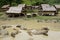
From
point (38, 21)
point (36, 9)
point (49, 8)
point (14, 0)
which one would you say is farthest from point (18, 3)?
point (38, 21)

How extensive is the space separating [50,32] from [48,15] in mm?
8145

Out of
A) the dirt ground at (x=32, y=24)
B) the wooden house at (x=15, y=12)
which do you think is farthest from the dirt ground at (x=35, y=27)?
the wooden house at (x=15, y=12)

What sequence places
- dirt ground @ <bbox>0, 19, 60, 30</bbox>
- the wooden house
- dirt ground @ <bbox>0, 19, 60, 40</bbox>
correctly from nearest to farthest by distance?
dirt ground @ <bbox>0, 19, 60, 40</bbox> → dirt ground @ <bbox>0, 19, 60, 30</bbox> → the wooden house

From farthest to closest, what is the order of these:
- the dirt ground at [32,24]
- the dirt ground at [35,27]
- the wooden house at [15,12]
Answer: the wooden house at [15,12]
the dirt ground at [32,24]
the dirt ground at [35,27]

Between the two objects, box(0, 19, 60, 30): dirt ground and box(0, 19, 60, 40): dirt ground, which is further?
box(0, 19, 60, 30): dirt ground

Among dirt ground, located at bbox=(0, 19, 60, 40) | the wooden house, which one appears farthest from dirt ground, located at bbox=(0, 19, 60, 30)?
the wooden house

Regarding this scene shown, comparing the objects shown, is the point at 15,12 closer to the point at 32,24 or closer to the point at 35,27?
the point at 32,24

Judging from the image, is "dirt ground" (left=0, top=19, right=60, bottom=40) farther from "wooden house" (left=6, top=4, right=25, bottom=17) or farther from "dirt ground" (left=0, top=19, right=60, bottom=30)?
"wooden house" (left=6, top=4, right=25, bottom=17)

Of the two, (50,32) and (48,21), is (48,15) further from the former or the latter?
(50,32)

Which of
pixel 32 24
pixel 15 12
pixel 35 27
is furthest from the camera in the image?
pixel 15 12

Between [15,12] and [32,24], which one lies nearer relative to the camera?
[32,24]

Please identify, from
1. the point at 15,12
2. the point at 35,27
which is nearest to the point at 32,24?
the point at 35,27

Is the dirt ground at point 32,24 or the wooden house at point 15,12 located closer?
the dirt ground at point 32,24

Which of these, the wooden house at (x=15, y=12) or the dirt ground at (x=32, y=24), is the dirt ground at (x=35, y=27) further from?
the wooden house at (x=15, y=12)
